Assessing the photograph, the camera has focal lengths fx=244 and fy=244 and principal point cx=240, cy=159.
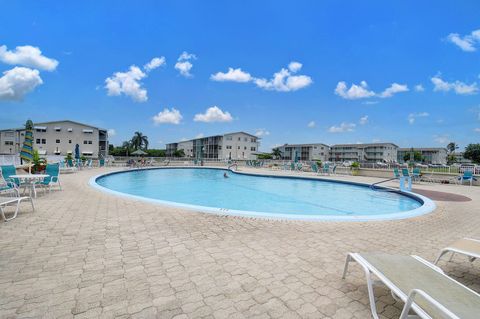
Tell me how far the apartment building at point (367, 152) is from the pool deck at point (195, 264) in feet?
242

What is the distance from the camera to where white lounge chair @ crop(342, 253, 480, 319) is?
58.4 inches

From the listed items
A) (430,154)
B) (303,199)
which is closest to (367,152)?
(430,154)

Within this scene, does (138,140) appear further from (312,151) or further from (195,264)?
(195,264)

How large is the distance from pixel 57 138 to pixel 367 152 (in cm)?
7938

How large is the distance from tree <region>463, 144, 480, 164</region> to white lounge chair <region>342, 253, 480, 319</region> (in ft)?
239

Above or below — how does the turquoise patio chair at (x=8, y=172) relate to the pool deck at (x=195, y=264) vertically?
above

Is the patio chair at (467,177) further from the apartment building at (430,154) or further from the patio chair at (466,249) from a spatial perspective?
the apartment building at (430,154)

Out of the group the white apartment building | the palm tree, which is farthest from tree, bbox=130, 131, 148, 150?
the white apartment building

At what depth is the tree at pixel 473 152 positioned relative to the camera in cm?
5457

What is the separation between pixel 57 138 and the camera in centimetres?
4269

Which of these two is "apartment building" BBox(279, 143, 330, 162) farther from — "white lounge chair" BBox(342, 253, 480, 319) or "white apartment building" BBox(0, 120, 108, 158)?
"white lounge chair" BBox(342, 253, 480, 319)

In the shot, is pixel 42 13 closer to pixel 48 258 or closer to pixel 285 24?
pixel 48 258

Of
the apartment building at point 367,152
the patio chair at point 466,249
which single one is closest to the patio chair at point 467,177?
the patio chair at point 466,249

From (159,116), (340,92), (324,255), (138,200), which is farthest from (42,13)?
(340,92)
